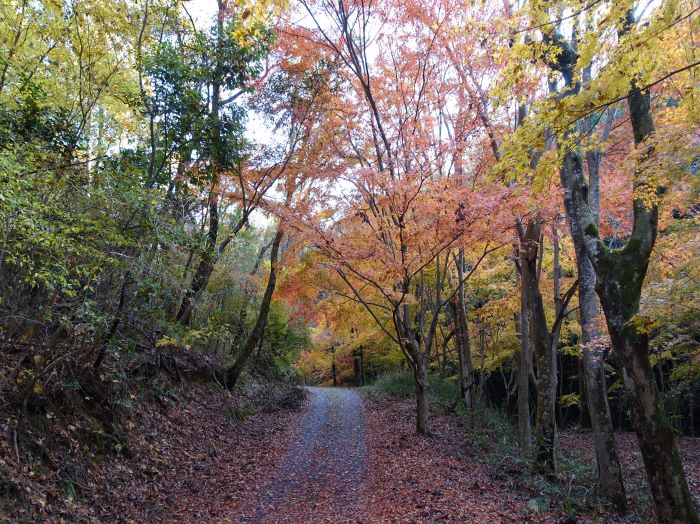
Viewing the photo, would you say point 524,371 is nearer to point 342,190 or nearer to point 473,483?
point 473,483

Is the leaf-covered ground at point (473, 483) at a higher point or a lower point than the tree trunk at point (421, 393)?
lower

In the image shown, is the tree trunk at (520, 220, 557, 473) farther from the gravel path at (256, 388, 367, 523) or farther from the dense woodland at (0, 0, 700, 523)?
the gravel path at (256, 388, 367, 523)

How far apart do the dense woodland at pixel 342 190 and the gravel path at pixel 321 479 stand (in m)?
2.27

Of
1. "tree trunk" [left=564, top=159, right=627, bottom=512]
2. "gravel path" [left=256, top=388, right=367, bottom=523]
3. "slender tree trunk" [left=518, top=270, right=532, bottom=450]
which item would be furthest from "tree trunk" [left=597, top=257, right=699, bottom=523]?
"slender tree trunk" [left=518, top=270, right=532, bottom=450]

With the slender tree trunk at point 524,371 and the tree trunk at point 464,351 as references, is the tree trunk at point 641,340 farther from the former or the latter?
the tree trunk at point 464,351

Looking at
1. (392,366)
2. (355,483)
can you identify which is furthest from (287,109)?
(392,366)

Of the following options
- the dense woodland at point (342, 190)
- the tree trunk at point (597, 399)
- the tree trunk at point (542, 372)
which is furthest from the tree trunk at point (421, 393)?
the tree trunk at point (597, 399)

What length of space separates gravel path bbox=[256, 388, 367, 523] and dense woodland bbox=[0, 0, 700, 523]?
2.27 meters

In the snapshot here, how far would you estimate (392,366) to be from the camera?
29.7m

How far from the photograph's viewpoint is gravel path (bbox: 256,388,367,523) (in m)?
6.30

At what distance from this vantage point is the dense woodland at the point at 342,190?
183 inches

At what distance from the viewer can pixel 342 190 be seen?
969 centimetres

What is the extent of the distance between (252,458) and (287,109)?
29.1 feet

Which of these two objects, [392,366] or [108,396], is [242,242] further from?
[392,366]
